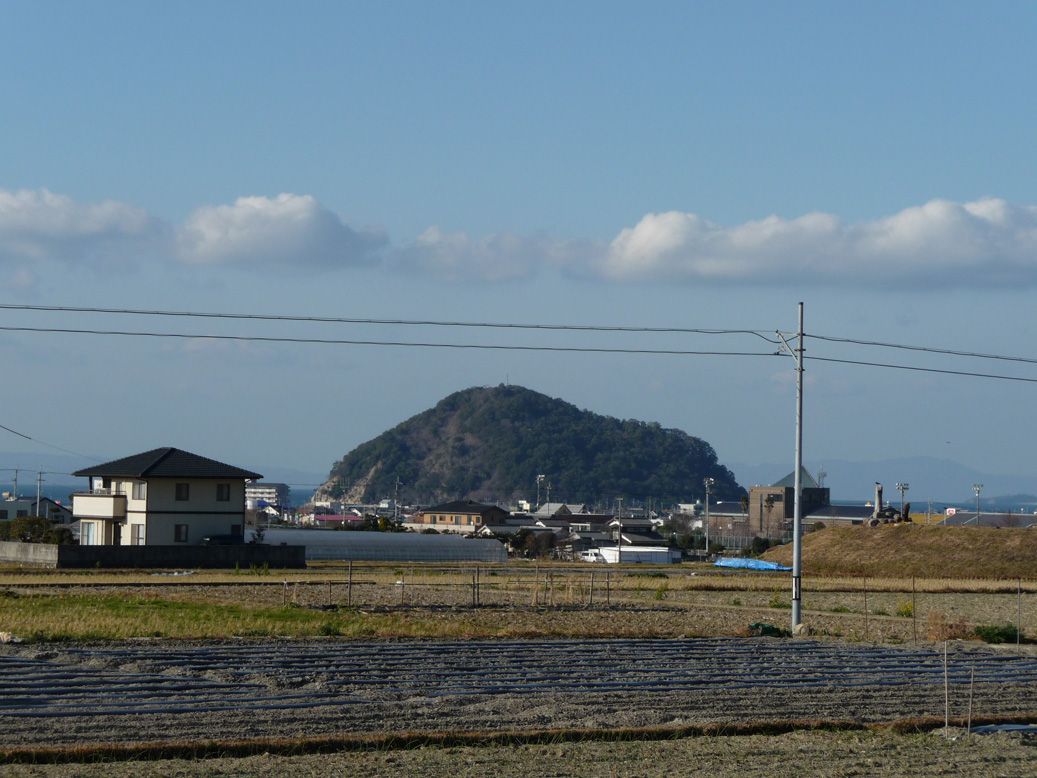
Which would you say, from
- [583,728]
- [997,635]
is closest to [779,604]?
[997,635]

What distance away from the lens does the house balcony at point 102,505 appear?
45.4 meters

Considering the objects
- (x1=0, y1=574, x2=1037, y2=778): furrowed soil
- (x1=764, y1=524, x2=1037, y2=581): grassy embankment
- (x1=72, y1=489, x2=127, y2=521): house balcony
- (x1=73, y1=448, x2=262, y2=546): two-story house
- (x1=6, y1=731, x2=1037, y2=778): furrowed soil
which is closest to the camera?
(x1=6, y1=731, x2=1037, y2=778): furrowed soil

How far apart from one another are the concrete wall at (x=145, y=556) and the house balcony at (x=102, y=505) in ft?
10.1

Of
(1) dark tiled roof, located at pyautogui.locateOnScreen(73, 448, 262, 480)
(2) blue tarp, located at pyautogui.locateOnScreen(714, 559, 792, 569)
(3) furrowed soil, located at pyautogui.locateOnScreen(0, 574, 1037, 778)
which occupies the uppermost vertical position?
(1) dark tiled roof, located at pyautogui.locateOnScreen(73, 448, 262, 480)

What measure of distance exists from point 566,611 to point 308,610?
6.50 meters

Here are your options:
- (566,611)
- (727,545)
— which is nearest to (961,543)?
(566,611)

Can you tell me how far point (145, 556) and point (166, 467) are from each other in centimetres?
451

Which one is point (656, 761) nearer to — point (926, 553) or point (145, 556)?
point (145, 556)

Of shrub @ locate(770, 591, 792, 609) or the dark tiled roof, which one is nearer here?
shrub @ locate(770, 591, 792, 609)

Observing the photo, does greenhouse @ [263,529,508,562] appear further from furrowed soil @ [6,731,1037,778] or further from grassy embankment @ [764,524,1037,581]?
furrowed soil @ [6,731,1037,778]

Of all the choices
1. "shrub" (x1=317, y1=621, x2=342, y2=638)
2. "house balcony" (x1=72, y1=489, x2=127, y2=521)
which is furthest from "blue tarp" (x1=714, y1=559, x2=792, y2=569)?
"shrub" (x1=317, y1=621, x2=342, y2=638)

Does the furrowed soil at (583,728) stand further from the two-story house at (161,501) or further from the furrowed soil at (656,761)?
the two-story house at (161,501)

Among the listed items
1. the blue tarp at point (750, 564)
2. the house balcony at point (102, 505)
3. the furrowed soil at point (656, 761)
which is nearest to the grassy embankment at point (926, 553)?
the blue tarp at point (750, 564)

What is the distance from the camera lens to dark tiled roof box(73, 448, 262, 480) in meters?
45.1
